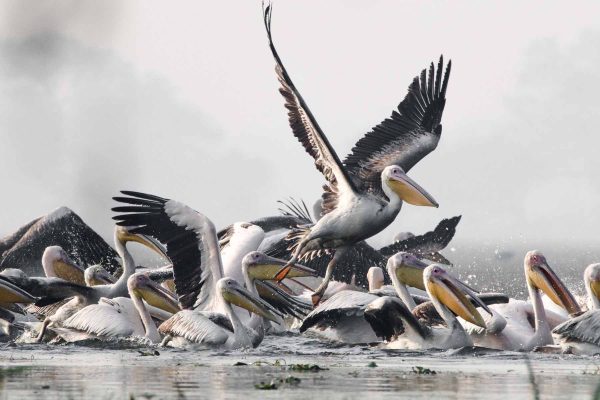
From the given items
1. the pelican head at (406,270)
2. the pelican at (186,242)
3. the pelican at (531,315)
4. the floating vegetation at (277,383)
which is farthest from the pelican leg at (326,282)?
the floating vegetation at (277,383)

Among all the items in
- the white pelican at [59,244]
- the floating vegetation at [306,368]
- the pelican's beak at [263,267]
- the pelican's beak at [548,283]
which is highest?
the white pelican at [59,244]

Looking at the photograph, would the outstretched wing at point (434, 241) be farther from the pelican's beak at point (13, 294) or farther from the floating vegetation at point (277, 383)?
the floating vegetation at point (277, 383)

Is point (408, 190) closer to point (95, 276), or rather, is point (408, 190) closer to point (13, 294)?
point (13, 294)

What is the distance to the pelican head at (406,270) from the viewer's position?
1156 cm

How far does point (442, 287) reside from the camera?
10797mm

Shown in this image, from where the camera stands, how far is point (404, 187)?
1193 centimetres

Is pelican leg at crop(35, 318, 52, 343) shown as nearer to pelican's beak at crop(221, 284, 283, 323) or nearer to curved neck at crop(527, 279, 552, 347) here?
pelican's beak at crop(221, 284, 283, 323)

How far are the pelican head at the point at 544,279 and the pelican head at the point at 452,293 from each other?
0.80 metres

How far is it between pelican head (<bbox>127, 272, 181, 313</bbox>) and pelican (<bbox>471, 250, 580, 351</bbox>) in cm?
255

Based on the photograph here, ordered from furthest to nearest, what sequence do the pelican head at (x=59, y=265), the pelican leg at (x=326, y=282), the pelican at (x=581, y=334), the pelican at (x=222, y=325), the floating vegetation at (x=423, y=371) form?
the pelican head at (x=59, y=265) < the pelican leg at (x=326, y=282) < the pelican at (x=222, y=325) < the pelican at (x=581, y=334) < the floating vegetation at (x=423, y=371)

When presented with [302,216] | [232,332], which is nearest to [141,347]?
[232,332]

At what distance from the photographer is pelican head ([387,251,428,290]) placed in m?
11.6

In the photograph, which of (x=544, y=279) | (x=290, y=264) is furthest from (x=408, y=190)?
(x=544, y=279)

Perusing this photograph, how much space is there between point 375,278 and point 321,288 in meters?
1.21
